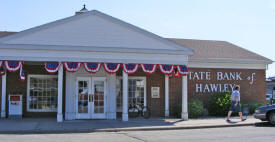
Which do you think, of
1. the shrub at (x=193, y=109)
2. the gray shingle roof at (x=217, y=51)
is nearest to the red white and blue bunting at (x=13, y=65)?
the gray shingle roof at (x=217, y=51)

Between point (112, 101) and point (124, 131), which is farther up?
point (112, 101)

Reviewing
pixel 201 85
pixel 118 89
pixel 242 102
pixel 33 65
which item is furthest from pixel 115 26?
pixel 242 102

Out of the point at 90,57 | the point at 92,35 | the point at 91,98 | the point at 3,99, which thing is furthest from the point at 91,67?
the point at 3,99

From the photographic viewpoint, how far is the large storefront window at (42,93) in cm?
1775

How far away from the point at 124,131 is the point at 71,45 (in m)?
4.90

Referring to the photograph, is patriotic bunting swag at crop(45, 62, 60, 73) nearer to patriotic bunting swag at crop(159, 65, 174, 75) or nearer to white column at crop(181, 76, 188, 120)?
patriotic bunting swag at crop(159, 65, 174, 75)

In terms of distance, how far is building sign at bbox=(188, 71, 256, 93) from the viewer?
19922 mm

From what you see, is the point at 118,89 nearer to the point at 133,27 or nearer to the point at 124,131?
the point at 133,27

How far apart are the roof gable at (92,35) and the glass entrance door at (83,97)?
87.9 inches

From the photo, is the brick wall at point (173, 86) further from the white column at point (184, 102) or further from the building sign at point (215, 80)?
the white column at point (184, 102)

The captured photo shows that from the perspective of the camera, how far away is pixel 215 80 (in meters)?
20.2

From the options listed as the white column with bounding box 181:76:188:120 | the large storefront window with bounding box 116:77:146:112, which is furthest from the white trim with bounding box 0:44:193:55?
the large storefront window with bounding box 116:77:146:112

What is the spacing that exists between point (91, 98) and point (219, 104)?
7.24 metres

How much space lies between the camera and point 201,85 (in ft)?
65.6
